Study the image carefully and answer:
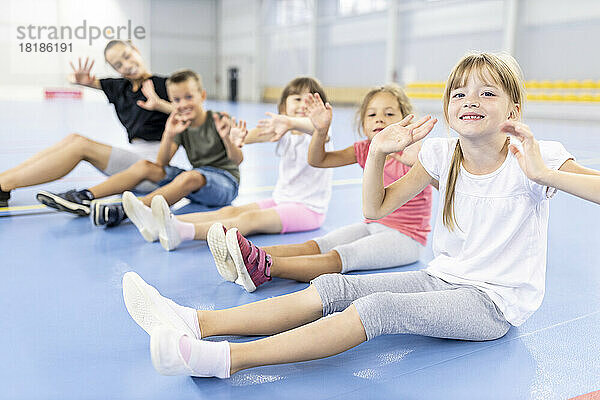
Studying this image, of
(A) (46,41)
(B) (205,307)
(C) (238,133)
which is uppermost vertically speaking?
(A) (46,41)

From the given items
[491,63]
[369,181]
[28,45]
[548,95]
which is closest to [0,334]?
[369,181]

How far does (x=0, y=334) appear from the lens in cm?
170

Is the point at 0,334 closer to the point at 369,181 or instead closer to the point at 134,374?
the point at 134,374

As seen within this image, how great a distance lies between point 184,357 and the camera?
130 cm

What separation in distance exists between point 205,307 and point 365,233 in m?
0.87

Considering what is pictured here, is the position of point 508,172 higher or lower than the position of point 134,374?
higher

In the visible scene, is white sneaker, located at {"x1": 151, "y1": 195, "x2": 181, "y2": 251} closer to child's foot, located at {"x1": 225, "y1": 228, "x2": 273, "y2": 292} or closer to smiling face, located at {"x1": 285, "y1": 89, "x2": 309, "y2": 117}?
child's foot, located at {"x1": 225, "y1": 228, "x2": 273, "y2": 292}

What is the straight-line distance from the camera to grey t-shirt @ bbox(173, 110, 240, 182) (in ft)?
11.5

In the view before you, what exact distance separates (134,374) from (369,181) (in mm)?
879

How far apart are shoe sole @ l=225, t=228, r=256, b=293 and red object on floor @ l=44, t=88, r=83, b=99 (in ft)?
70.3

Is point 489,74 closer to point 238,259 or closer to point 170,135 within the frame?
point 238,259

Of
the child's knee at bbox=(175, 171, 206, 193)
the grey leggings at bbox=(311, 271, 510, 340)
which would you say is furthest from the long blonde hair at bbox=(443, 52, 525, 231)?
the child's knee at bbox=(175, 171, 206, 193)

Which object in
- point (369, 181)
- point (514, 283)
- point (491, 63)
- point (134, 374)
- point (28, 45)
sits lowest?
point (134, 374)

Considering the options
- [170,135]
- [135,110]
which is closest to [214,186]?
[170,135]
